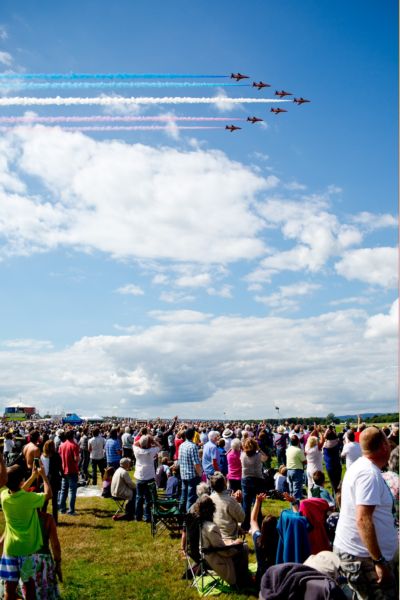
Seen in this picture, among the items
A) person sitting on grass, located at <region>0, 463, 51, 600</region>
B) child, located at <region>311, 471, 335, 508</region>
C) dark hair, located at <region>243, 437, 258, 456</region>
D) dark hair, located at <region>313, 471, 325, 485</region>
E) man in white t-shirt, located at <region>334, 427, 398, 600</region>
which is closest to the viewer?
man in white t-shirt, located at <region>334, 427, 398, 600</region>

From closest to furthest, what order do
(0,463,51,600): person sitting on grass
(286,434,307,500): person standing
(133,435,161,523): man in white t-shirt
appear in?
1. (0,463,51,600): person sitting on grass
2. (133,435,161,523): man in white t-shirt
3. (286,434,307,500): person standing

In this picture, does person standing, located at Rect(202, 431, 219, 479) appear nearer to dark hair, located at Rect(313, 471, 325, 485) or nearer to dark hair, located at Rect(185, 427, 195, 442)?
dark hair, located at Rect(185, 427, 195, 442)

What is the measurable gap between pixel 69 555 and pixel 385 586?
6.47m

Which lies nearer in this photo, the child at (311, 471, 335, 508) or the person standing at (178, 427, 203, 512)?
the child at (311, 471, 335, 508)

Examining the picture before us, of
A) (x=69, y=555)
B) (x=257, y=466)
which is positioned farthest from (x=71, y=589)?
(x=257, y=466)

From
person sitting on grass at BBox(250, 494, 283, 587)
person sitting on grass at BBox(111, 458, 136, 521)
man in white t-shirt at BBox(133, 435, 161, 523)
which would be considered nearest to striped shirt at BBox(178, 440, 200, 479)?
man in white t-shirt at BBox(133, 435, 161, 523)

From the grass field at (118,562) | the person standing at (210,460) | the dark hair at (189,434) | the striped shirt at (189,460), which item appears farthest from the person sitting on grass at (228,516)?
the person standing at (210,460)

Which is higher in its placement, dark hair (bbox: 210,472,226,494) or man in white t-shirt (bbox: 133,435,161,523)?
dark hair (bbox: 210,472,226,494)

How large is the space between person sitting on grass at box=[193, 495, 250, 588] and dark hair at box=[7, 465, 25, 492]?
9.03 feet

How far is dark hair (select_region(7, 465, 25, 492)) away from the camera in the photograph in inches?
192

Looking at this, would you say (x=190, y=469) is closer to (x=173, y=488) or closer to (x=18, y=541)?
(x=173, y=488)

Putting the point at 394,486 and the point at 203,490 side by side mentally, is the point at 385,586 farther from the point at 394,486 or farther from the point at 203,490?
the point at 203,490

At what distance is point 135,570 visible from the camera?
24.7ft

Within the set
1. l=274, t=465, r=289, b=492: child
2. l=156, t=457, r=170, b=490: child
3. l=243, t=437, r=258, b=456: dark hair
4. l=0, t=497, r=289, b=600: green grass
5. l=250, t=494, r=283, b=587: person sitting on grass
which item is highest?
l=243, t=437, r=258, b=456: dark hair
